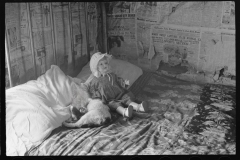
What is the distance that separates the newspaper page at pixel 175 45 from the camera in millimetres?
1413

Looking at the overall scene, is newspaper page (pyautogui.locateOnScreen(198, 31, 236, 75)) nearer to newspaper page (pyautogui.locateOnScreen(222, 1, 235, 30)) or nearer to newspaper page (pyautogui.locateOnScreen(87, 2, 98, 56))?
newspaper page (pyautogui.locateOnScreen(222, 1, 235, 30))

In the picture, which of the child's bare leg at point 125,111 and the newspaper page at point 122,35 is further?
the newspaper page at point 122,35

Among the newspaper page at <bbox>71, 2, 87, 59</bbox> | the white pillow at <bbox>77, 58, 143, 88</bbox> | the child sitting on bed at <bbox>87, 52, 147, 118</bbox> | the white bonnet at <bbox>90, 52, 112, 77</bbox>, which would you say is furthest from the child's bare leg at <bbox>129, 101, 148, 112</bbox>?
the newspaper page at <bbox>71, 2, 87, 59</bbox>

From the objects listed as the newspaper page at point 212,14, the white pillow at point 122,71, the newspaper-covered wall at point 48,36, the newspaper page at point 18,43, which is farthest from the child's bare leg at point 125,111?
the newspaper page at point 212,14

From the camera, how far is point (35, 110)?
3.84 ft

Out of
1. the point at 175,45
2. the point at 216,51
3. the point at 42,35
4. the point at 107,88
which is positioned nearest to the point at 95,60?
the point at 107,88

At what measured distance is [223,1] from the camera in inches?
51.1

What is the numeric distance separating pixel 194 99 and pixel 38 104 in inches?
28.0

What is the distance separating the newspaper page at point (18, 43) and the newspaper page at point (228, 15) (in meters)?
0.84

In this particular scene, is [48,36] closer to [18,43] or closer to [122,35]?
[18,43]

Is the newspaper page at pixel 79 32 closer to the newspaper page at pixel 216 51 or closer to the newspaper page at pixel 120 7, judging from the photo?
the newspaper page at pixel 120 7

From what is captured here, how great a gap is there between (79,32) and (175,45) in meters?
0.44
